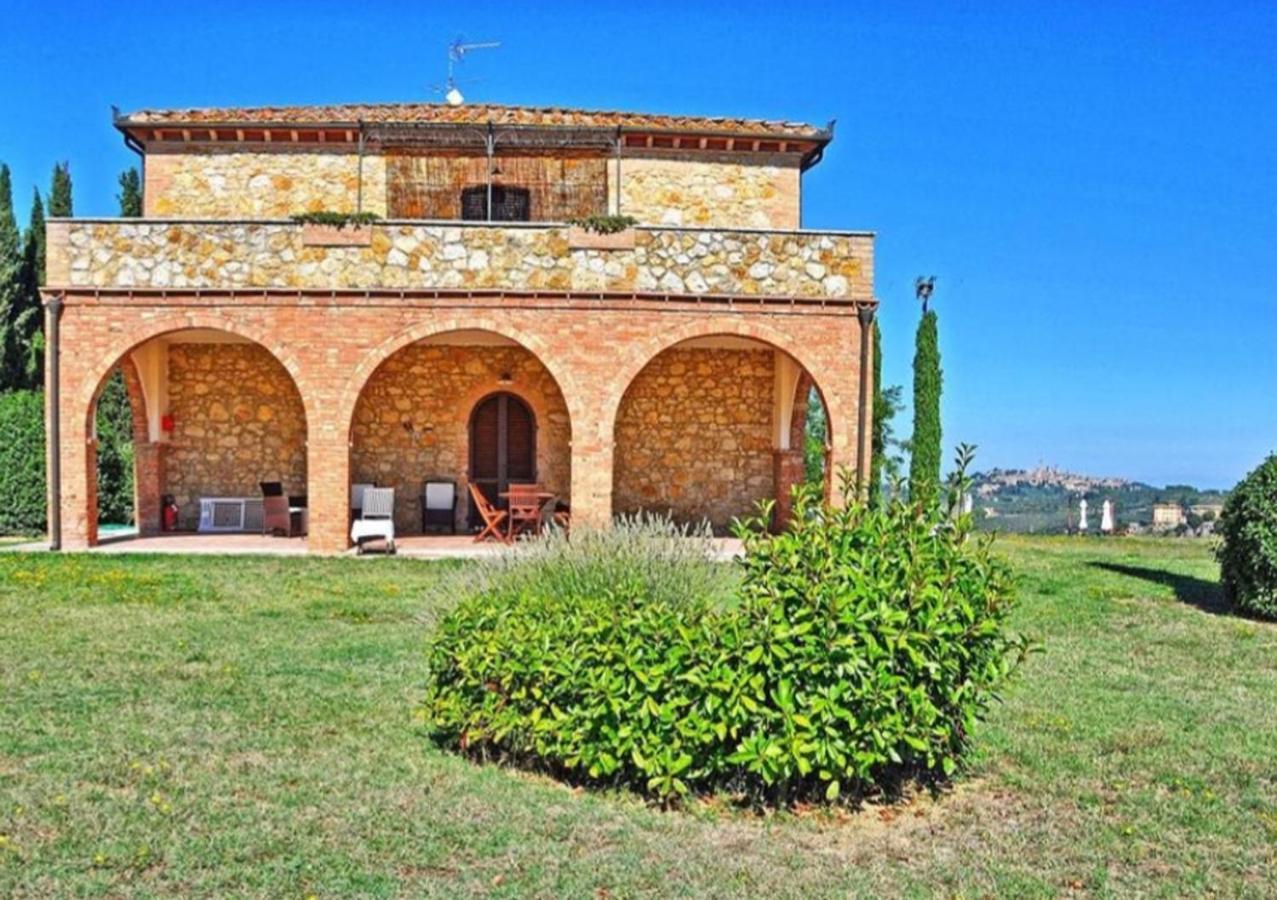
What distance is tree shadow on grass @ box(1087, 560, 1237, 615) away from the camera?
454 inches

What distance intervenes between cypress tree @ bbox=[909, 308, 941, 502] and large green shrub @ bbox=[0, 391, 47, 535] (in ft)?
47.0

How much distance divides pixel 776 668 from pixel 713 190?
13.8 metres

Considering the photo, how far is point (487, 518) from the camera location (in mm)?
15438

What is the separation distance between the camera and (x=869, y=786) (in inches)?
208

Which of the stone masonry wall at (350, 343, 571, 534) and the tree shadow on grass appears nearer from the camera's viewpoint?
the tree shadow on grass

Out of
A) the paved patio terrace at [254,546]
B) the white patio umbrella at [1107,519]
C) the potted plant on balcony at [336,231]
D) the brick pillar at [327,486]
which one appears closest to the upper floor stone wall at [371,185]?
the potted plant on balcony at [336,231]

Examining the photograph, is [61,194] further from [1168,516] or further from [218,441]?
[1168,516]

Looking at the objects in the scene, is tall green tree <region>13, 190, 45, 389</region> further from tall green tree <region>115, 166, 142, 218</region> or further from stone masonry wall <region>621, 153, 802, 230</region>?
stone masonry wall <region>621, 153, 802, 230</region>

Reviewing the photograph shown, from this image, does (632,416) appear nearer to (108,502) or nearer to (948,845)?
(108,502)

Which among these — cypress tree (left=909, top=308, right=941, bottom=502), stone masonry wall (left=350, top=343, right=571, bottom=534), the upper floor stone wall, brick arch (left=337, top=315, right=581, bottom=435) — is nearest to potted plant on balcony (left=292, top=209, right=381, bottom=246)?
brick arch (left=337, top=315, right=581, bottom=435)

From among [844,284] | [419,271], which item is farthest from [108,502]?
[844,284]

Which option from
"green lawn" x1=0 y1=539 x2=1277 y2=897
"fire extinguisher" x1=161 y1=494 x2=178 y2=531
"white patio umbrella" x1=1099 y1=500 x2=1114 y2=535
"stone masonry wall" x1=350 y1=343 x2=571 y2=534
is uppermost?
"stone masonry wall" x1=350 y1=343 x2=571 y2=534

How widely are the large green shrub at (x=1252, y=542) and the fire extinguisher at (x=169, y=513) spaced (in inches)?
575

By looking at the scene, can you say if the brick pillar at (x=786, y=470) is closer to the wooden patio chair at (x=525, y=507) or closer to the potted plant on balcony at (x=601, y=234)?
the wooden patio chair at (x=525, y=507)
